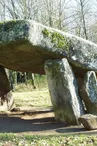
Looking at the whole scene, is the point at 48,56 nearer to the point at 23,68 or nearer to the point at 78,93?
the point at 78,93

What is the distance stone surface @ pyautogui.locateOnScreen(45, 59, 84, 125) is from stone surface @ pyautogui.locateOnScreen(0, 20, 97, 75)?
28 centimetres

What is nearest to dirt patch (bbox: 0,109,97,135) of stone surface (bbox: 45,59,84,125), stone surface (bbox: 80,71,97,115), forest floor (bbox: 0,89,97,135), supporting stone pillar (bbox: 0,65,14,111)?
forest floor (bbox: 0,89,97,135)

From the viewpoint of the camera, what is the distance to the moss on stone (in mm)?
7677

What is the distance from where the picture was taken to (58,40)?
7.90 m

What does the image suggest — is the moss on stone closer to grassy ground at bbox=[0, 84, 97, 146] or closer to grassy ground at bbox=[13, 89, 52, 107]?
grassy ground at bbox=[0, 84, 97, 146]

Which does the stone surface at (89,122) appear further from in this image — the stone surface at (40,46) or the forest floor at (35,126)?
the stone surface at (40,46)

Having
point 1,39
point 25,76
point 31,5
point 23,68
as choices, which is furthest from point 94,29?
point 1,39

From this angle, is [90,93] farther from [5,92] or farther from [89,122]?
[5,92]

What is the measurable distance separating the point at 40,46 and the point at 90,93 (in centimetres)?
186

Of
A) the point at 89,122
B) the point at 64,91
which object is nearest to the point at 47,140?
the point at 89,122

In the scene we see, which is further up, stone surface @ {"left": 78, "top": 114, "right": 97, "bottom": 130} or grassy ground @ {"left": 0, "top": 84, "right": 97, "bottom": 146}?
stone surface @ {"left": 78, "top": 114, "right": 97, "bottom": 130}

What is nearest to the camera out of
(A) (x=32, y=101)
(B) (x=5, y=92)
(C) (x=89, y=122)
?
(C) (x=89, y=122)

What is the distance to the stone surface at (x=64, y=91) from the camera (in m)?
7.84

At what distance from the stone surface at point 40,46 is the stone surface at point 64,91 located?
0.28 meters
